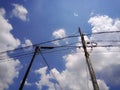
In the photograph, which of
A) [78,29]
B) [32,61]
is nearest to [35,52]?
[32,61]

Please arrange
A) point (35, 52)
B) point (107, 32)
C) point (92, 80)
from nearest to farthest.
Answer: point (92, 80), point (107, 32), point (35, 52)

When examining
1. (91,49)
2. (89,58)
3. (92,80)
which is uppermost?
(91,49)

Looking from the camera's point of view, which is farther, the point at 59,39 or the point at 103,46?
the point at 59,39

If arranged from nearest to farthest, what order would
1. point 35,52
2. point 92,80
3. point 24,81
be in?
point 92,80 < point 24,81 < point 35,52

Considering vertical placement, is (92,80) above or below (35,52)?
below

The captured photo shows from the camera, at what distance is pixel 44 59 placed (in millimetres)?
23406

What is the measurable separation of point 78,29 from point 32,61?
6.16 meters

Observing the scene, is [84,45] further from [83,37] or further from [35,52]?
[35,52]

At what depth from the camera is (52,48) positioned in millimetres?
23547

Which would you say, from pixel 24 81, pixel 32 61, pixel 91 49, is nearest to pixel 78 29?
pixel 91 49

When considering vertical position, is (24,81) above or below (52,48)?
below

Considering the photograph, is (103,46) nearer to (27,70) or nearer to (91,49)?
(91,49)

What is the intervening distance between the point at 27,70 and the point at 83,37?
7033 mm

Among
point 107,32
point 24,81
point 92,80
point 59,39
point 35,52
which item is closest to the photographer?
point 92,80
